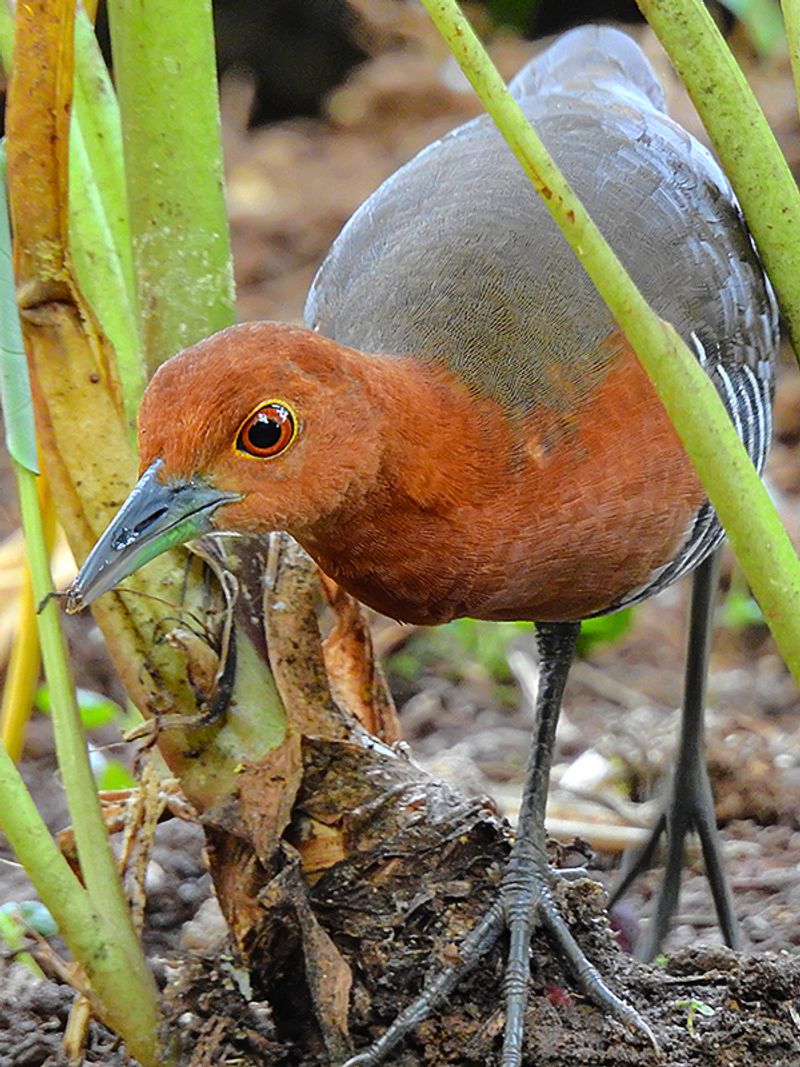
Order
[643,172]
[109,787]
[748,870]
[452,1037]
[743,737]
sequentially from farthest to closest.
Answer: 1. [743,737]
2. [748,870]
3. [109,787]
4. [643,172]
5. [452,1037]

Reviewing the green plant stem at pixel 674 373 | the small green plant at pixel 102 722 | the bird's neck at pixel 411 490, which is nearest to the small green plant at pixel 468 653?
the small green plant at pixel 102 722

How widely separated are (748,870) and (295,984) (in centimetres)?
135

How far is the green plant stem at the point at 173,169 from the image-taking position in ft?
7.11

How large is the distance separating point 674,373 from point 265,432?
2.15ft

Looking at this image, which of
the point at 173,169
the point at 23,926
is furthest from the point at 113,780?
the point at 173,169

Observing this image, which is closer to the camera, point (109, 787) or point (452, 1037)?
point (452, 1037)

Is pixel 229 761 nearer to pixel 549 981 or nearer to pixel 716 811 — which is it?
pixel 549 981

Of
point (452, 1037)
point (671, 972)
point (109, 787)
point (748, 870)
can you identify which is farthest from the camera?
point (748, 870)

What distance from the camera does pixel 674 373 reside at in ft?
4.99

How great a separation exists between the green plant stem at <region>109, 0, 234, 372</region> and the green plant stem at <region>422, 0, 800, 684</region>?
2.33 feet

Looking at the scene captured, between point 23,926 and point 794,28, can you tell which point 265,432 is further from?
point 23,926

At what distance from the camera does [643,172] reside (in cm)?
268

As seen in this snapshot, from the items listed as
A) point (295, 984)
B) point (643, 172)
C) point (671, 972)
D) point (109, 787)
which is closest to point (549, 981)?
point (671, 972)

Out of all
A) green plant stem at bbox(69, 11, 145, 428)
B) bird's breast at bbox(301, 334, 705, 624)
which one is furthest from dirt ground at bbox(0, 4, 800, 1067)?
green plant stem at bbox(69, 11, 145, 428)
